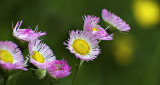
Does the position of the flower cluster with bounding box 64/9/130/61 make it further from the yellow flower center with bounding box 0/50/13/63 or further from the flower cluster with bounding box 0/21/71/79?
the yellow flower center with bounding box 0/50/13/63

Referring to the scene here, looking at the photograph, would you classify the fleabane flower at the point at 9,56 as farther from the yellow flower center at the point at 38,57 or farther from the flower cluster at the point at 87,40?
the flower cluster at the point at 87,40

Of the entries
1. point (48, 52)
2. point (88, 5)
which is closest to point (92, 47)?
point (48, 52)

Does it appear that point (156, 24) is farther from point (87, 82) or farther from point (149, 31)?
point (87, 82)

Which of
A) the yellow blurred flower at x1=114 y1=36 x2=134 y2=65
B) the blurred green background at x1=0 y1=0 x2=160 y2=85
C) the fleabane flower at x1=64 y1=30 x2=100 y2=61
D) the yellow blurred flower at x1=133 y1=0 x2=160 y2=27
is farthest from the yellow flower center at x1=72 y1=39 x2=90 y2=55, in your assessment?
the yellow blurred flower at x1=133 y1=0 x2=160 y2=27

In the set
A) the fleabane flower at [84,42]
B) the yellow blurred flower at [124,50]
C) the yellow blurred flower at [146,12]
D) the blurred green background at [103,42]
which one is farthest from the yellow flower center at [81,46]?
the yellow blurred flower at [146,12]

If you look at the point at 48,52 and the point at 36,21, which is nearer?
the point at 48,52

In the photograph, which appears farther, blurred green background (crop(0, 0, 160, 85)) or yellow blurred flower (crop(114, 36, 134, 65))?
yellow blurred flower (crop(114, 36, 134, 65))
